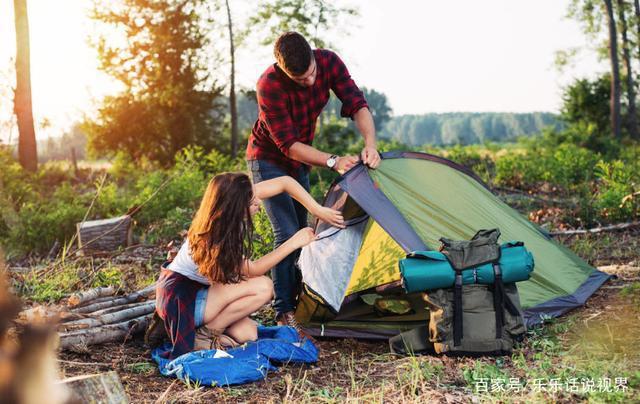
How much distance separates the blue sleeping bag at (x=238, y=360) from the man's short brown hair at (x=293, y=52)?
1590mm

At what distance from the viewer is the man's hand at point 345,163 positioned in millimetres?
4215

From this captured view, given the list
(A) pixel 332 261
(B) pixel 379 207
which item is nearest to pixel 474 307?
(B) pixel 379 207

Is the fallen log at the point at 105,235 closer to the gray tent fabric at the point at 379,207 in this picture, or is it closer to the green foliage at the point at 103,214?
the green foliage at the point at 103,214

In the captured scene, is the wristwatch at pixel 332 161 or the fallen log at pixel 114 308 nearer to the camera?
the wristwatch at pixel 332 161

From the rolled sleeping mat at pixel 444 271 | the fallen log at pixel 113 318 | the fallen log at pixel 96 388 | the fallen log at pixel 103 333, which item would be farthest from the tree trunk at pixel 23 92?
the fallen log at pixel 96 388

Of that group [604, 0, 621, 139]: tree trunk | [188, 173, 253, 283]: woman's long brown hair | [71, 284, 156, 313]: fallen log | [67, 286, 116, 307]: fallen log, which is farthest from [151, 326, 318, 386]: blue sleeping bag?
[604, 0, 621, 139]: tree trunk

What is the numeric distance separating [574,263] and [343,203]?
209 centimetres

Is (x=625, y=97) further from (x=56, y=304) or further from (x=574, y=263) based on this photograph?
(x=56, y=304)

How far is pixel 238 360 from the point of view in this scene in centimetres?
354

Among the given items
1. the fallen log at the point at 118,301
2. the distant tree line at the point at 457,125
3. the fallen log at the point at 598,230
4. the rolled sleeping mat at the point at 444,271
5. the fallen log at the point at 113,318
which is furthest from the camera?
the distant tree line at the point at 457,125

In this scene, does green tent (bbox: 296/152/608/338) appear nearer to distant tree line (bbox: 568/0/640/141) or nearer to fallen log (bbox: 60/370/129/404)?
fallen log (bbox: 60/370/129/404)

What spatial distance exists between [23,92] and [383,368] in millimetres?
12297

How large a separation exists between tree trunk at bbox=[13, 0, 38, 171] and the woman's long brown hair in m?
11.5

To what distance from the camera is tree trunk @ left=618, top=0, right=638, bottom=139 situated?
2112 centimetres
